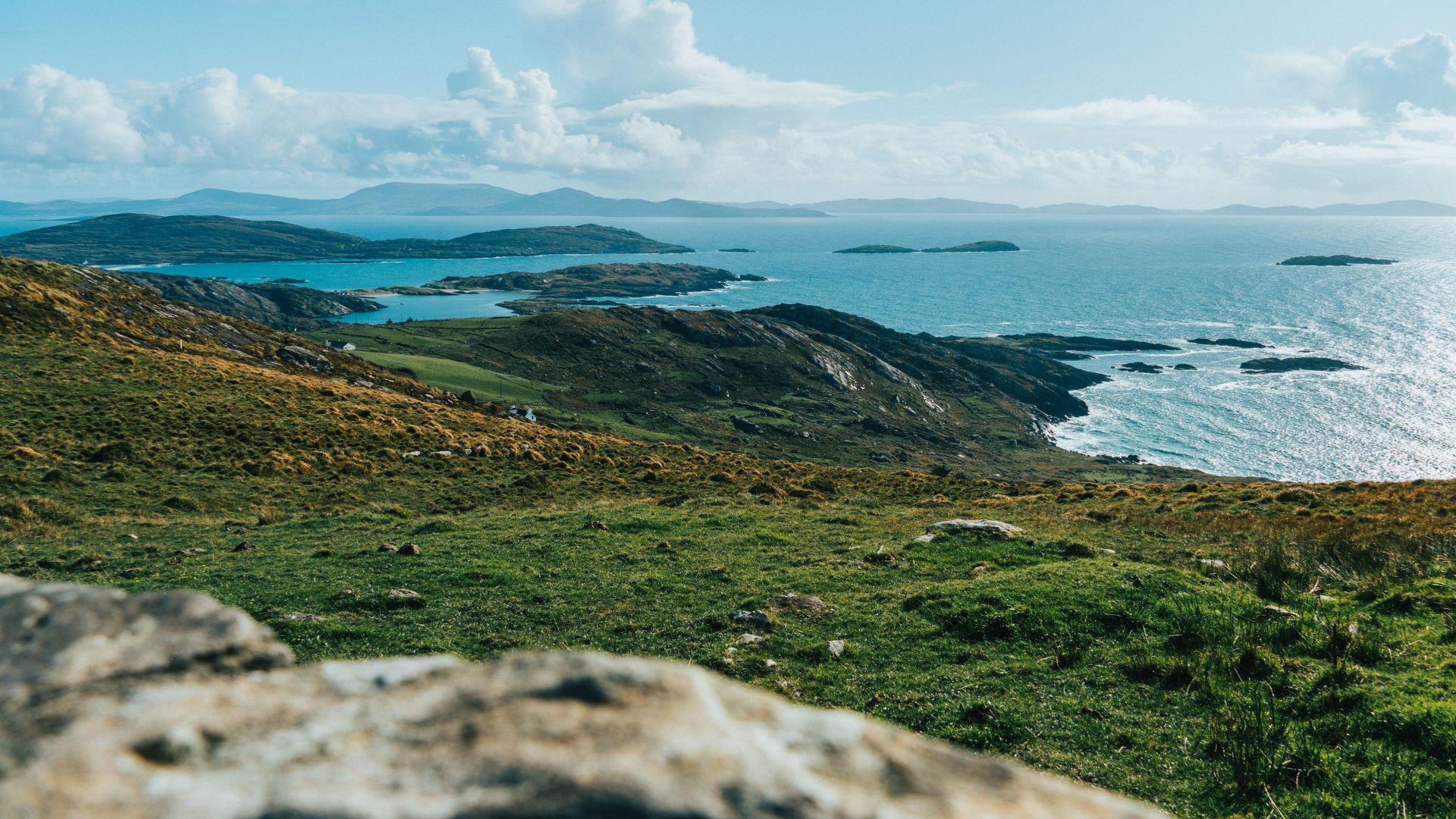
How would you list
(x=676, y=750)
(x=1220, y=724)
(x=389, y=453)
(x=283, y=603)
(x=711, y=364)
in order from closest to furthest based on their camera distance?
1. (x=676, y=750)
2. (x=1220, y=724)
3. (x=283, y=603)
4. (x=389, y=453)
5. (x=711, y=364)

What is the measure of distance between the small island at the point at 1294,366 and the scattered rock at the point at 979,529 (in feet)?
567

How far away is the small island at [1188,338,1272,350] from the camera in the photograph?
610ft

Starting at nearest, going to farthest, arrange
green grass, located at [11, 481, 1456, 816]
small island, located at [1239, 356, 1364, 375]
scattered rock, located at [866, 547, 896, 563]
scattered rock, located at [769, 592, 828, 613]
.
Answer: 1. green grass, located at [11, 481, 1456, 816]
2. scattered rock, located at [769, 592, 828, 613]
3. scattered rock, located at [866, 547, 896, 563]
4. small island, located at [1239, 356, 1364, 375]

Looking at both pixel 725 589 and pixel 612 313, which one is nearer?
pixel 725 589

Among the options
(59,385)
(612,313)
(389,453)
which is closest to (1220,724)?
(389,453)

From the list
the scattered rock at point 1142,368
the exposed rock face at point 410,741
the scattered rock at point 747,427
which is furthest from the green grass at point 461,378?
the scattered rock at point 1142,368

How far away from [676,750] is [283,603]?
725 inches

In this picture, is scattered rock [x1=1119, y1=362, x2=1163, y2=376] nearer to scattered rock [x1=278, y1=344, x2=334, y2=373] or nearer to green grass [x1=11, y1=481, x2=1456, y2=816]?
green grass [x1=11, y1=481, x2=1456, y2=816]

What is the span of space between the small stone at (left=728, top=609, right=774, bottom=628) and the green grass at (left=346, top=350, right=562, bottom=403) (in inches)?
2948

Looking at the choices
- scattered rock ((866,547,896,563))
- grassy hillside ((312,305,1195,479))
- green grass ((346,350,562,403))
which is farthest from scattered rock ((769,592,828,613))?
green grass ((346,350,562,403))

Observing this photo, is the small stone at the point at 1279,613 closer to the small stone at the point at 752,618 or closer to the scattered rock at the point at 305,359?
the small stone at the point at 752,618

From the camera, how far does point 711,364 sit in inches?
5950

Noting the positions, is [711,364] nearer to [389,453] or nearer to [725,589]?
[389,453]

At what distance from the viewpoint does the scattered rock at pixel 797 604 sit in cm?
1705
